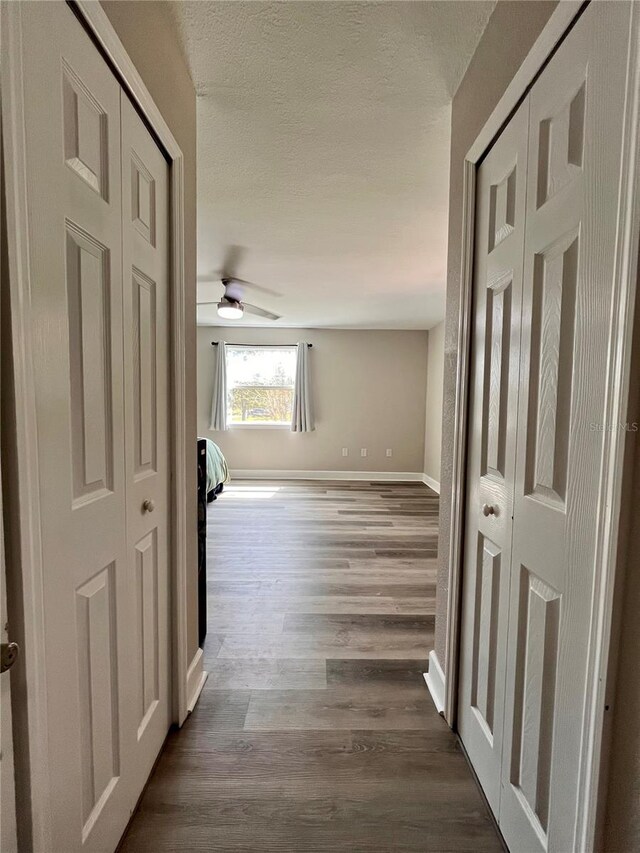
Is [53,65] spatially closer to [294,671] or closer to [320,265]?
[294,671]

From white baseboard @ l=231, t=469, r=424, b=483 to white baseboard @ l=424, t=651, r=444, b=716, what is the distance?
15.0 feet

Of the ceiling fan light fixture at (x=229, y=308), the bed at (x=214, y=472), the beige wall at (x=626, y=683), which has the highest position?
the ceiling fan light fixture at (x=229, y=308)

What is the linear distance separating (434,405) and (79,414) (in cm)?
555

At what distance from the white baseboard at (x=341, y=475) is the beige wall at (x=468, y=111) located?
4618mm

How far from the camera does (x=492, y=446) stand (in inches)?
46.2

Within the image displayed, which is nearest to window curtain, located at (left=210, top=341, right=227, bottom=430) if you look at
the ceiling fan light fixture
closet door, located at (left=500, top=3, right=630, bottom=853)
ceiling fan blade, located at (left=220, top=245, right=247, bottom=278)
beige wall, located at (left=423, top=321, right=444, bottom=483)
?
the ceiling fan light fixture

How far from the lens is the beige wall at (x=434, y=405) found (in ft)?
18.3

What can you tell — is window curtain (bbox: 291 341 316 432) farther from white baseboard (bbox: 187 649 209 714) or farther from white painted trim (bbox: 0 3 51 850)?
white painted trim (bbox: 0 3 51 850)

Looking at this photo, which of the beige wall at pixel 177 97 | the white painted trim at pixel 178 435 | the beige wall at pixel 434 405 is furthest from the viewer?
the beige wall at pixel 434 405

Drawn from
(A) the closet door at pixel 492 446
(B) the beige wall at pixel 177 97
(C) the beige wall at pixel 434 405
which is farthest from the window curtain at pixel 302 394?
(A) the closet door at pixel 492 446

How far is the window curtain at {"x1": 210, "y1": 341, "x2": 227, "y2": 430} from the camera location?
5.92 metres

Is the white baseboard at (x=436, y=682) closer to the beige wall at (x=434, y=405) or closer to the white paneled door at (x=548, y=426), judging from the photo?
the white paneled door at (x=548, y=426)

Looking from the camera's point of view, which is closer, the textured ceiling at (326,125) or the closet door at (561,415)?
the closet door at (561,415)

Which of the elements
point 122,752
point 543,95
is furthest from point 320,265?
point 122,752
